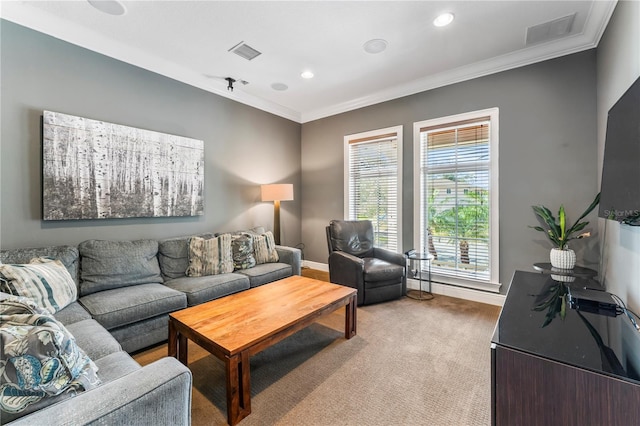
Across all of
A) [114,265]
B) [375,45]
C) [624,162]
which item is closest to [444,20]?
[375,45]

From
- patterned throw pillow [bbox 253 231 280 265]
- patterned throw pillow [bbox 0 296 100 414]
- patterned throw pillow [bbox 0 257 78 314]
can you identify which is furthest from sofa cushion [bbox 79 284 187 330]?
patterned throw pillow [bbox 253 231 280 265]

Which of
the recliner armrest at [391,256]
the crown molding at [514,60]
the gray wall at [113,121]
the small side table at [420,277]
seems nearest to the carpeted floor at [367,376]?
the small side table at [420,277]

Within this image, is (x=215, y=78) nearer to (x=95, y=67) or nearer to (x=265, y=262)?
(x=95, y=67)

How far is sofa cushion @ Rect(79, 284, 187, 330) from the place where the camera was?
6.64ft

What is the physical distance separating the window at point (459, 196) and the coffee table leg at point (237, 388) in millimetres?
2920

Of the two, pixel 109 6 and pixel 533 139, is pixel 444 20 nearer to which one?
pixel 533 139

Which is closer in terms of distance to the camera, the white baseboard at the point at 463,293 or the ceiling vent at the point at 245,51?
the ceiling vent at the point at 245,51

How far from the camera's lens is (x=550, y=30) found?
258 cm

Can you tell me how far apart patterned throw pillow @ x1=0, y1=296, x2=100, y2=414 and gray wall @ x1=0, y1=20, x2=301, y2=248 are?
Result: 183 centimetres

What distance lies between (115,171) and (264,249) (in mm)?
1849

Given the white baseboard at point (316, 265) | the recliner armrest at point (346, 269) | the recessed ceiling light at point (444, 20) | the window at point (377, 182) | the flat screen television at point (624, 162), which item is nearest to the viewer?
the flat screen television at point (624, 162)

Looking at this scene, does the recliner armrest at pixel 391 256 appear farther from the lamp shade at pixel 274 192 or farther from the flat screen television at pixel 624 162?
the flat screen television at pixel 624 162

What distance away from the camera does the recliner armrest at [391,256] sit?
3488 millimetres

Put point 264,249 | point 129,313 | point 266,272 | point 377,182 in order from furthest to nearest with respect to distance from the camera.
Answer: point 377,182 → point 264,249 → point 266,272 → point 129,313
